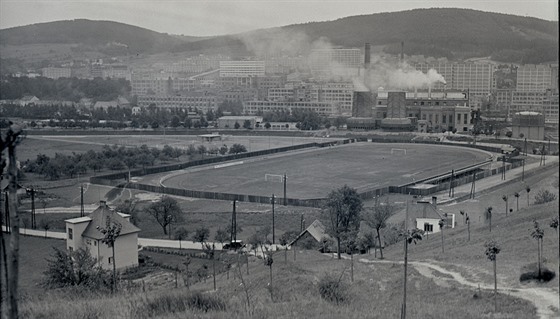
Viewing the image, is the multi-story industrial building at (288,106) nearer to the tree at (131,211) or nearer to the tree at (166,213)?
the tree at (131,211)

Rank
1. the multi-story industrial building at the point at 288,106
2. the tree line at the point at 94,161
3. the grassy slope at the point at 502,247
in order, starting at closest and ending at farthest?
the grassy slope at the point at 502,247
the tree line at the point at 94,161
the multi-story industrial building at the point at 288,106

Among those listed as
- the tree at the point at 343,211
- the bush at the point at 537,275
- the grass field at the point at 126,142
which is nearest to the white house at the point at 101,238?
the tree at the point at 343,211

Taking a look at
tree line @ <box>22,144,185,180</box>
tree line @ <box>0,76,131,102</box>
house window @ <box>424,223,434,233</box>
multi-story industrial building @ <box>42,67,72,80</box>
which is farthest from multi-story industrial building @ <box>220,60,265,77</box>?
Answer: house window @ <box>424,223,434,233</box>

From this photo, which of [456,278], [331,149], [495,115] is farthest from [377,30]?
[456,278]

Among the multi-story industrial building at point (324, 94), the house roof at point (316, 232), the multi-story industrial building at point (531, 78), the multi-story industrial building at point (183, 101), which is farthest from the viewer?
the multi-story industrial building at point (183, 101)

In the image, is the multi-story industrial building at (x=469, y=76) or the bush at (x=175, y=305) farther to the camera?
the multi-story industrial building at (x=469, y=76)

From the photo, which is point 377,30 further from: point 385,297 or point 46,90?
point 385,297

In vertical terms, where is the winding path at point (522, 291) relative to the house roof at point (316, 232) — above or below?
above

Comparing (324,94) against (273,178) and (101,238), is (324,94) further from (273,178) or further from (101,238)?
(101,238)
